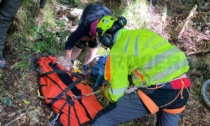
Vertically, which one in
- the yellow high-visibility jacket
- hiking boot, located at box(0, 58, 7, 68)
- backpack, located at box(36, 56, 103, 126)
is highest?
the yellow high-visibility jacket

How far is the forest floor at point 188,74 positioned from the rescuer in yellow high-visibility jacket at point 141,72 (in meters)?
1.06

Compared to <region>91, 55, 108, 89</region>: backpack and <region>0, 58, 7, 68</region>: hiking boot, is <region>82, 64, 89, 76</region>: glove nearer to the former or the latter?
<region>91, 55, 108, 89</region>: backpack

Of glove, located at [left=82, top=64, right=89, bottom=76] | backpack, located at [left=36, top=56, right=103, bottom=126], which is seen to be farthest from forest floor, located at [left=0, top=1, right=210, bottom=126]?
glove, located at [left=82, top=64, right=89, bottom=76]

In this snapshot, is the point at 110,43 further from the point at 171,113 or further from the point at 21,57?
the point at 21,57

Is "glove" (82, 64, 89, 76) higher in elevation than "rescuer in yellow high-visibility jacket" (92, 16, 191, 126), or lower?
lower

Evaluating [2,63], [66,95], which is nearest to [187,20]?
[66,95]

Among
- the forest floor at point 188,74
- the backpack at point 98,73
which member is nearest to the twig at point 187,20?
the forest floor at point 188,74

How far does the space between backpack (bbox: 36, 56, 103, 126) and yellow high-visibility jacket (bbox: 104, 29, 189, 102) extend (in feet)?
2.81

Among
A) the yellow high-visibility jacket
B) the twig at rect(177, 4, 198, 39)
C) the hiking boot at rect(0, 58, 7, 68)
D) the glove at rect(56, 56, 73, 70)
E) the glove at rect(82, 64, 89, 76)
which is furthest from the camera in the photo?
the twig at rect(177, 4, 198, 39)

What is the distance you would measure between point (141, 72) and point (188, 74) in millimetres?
2836

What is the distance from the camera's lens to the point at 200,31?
6.63 m

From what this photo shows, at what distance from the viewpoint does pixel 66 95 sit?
3.77m

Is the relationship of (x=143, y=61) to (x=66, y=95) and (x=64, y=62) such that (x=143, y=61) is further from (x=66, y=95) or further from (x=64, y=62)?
(x=64, y=62)

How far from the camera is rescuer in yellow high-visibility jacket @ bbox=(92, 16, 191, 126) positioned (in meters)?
2.83
